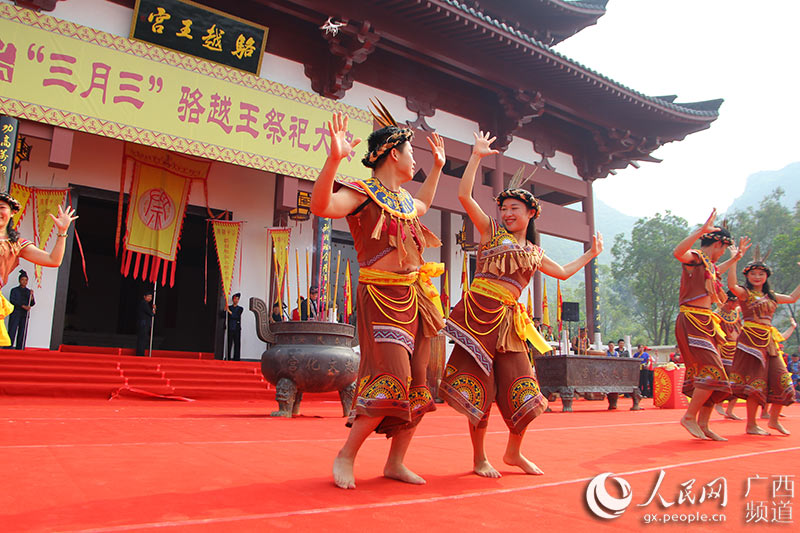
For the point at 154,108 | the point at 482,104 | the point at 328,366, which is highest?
the point at 482,104

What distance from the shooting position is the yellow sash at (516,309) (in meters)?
2.89

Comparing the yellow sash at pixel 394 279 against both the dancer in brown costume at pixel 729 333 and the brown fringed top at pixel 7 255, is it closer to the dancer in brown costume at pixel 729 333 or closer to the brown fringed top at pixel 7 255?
the brown fringed top at pixel 7 255

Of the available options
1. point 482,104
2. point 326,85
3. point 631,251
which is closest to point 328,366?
point 326,85

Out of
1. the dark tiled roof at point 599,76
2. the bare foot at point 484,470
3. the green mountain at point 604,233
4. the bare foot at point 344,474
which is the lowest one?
the bare foot at point 484,470

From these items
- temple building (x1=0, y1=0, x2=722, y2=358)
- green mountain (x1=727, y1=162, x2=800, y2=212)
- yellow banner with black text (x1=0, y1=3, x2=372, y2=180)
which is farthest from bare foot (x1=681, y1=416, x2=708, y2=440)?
green mountain (x1=727, y1=162, x2=800, y2=212)

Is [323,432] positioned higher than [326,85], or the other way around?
[326,85]

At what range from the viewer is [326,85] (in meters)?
9.78

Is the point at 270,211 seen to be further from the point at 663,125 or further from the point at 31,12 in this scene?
the point at 663,125

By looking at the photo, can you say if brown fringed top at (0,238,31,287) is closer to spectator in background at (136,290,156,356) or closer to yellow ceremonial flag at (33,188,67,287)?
yellow ceremonial flag at (33,188,67,287)

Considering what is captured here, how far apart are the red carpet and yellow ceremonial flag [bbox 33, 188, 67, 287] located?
473cm

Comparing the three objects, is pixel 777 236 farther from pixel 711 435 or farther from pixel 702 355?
pixel 711 435

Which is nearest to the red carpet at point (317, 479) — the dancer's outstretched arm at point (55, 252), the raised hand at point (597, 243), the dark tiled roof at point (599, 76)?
the dancer's outstretched arm at point (55, 252)

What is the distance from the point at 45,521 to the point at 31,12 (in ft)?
25.4

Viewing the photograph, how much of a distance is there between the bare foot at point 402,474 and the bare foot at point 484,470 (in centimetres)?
37
